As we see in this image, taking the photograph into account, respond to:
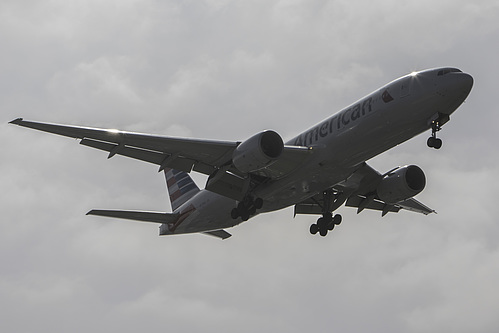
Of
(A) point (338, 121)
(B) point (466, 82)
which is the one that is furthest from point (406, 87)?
(A) point (338, 121)

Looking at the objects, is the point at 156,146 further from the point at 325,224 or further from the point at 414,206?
the point at 414,206

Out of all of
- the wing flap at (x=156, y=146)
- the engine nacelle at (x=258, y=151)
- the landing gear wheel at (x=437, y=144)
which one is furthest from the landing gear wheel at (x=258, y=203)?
the landing gear wheel at (x=437, y=144)

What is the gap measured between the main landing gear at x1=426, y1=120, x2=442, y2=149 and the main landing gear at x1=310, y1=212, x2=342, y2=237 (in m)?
8.25

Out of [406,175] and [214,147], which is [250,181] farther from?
[406,175]

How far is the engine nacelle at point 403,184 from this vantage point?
3369cm

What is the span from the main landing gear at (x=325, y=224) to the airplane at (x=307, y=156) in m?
0.05

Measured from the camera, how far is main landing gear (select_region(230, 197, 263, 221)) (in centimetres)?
3139

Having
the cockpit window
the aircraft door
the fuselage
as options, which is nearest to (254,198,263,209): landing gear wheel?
the fuselage

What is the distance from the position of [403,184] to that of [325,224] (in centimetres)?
397

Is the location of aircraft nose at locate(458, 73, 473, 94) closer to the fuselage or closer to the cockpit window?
the fuselage

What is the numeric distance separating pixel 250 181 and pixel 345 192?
17.9ft

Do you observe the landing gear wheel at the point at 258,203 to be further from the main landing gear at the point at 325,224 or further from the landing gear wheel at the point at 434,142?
the landing gear wheel at the point at 434,142

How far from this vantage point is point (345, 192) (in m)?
34.6

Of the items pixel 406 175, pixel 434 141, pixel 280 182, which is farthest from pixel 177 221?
pixel 434 141
